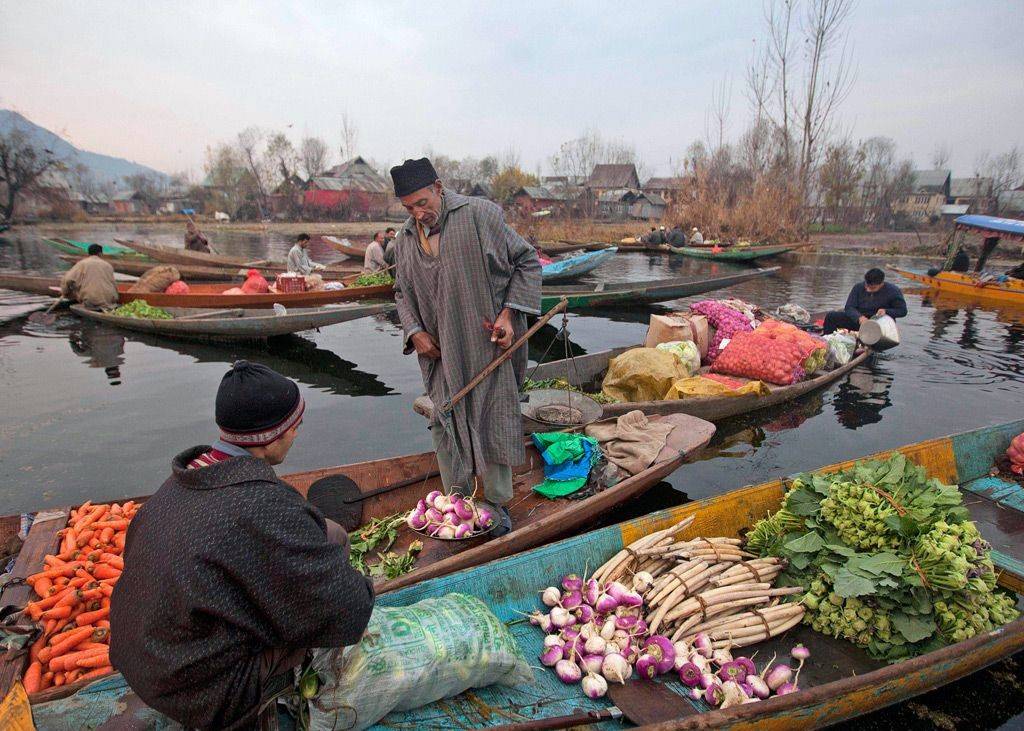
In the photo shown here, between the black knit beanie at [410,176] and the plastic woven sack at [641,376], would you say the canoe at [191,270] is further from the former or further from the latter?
the black knit beanie at [410,176]

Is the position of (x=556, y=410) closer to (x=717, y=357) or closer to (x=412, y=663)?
(x=717, y=357)

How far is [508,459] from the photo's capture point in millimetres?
3303

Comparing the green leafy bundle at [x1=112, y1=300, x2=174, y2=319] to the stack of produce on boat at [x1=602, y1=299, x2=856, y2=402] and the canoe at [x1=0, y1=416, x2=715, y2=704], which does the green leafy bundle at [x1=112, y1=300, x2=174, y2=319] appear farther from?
Answer: the stack of produce on boat at [x1=602, y1=299, x2=856, y2=402]

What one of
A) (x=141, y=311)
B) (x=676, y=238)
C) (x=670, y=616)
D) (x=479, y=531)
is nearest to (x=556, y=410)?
(x=479, y=531)

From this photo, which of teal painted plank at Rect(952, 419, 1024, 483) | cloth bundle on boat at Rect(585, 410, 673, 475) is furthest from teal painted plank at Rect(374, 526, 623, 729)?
teal painted plank at Rect(952, 419, 1024, 483)

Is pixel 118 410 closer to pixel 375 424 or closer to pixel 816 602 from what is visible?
pixel 375 424

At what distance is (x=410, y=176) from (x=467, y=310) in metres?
0.78

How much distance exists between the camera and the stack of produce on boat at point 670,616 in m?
2.45

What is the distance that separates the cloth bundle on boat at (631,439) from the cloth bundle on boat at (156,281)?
32.1 ft

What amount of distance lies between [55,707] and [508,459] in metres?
2.20

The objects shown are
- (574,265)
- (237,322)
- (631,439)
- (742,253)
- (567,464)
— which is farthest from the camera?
(742,253)

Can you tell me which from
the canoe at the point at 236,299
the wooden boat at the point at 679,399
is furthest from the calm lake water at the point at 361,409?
the canoe at the point at 236,299

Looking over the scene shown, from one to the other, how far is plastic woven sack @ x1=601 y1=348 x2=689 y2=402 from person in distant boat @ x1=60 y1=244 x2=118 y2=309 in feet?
29.8

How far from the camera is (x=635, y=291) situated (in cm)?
1160
